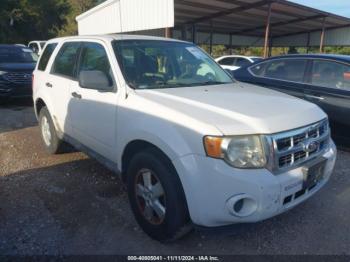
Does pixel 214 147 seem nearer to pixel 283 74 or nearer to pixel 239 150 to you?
pixel 239 150

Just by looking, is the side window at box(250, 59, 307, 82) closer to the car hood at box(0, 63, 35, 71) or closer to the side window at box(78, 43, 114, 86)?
the side window at box(78, 43, 114, 86)

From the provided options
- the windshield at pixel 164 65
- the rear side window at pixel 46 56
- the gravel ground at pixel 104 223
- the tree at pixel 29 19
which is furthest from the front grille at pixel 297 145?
the tree at pixel 29 19

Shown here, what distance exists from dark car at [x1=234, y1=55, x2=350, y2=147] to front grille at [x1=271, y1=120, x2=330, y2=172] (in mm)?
2402

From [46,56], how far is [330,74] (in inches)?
180

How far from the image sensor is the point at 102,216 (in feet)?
11.8

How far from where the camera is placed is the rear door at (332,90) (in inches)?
209

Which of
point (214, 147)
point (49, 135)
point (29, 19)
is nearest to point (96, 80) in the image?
point (214, 147)

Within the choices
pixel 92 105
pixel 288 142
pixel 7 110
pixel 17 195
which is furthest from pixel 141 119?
pixel 7 110

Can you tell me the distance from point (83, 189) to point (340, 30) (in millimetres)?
27344

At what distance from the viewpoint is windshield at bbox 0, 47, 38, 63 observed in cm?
1067

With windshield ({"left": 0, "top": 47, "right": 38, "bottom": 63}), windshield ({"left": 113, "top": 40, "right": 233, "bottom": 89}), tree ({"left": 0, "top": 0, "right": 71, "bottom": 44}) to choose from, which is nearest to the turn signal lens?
windshield ({"left": 113, "top": 40, "right": 233, "bottom": 89})

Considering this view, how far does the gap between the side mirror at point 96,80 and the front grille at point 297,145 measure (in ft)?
5.75

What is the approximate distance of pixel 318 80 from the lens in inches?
226

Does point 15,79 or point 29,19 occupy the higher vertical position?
point 29,19
